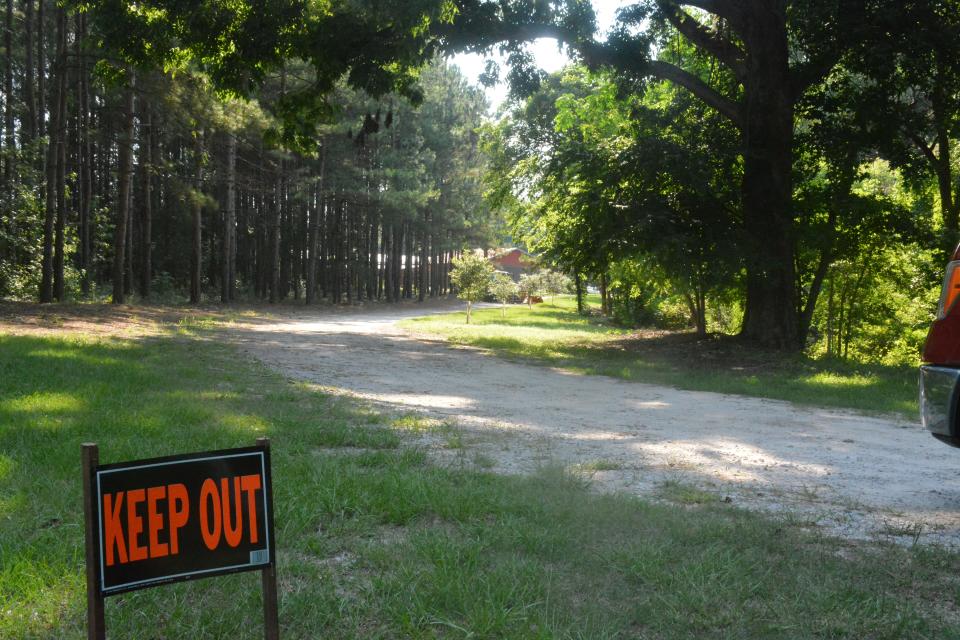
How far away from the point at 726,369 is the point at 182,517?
14.4 meters

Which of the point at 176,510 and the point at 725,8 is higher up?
the point at 725,8

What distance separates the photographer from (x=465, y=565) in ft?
13.1

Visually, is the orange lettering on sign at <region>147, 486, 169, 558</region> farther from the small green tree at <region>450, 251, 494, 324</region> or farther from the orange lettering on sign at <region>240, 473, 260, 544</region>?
the small green tree at <region>450, 251, 494, 324</region>

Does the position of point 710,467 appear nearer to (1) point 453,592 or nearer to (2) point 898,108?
(1) point 453,592

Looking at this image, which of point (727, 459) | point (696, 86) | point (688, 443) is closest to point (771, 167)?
point (696, 86)

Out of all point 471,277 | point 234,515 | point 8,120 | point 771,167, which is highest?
point 8,120

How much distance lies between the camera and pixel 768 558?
13.8ft

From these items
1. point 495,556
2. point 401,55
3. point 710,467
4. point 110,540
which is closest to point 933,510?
point 710,467

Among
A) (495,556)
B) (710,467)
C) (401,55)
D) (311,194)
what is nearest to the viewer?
(495,556)

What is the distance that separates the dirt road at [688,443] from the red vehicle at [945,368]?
27.3 inches

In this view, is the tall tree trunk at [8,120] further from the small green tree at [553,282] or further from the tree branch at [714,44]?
the small green tree at [553,282]

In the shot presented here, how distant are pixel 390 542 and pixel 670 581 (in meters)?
1.52

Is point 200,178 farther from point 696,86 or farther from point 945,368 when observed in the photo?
point 945,368

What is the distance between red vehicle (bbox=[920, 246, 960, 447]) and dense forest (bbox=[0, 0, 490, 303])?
11615 mm
